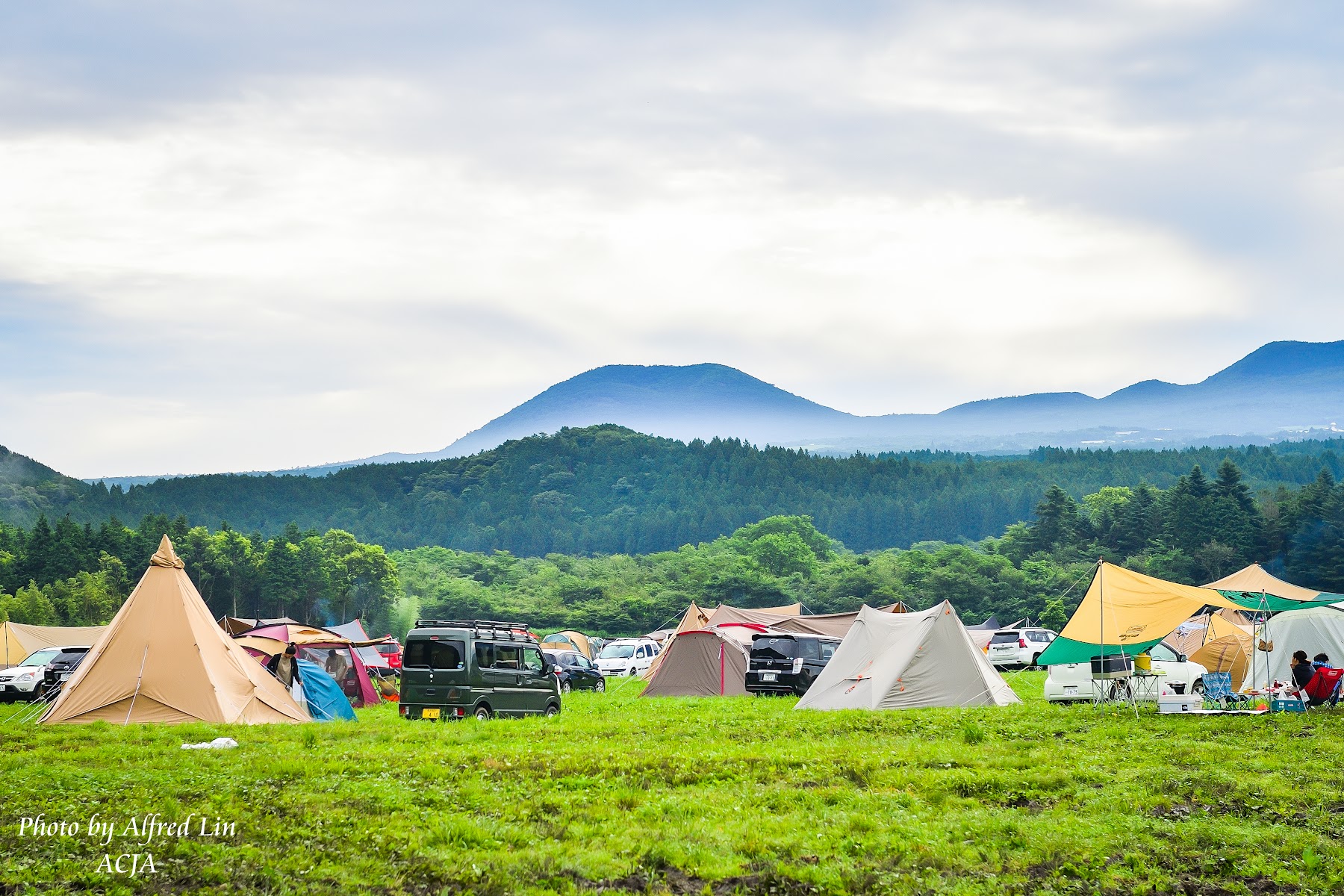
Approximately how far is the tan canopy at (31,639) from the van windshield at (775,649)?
2066 cm

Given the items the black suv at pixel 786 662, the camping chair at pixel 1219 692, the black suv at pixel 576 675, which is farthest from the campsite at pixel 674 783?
the black suv at pixel 576 675

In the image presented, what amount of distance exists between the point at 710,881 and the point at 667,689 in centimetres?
2052

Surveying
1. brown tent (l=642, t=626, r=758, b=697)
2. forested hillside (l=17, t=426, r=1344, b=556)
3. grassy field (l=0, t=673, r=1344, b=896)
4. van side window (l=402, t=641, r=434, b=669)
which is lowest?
brown tent (l=642, t=626, r=758, b=697)

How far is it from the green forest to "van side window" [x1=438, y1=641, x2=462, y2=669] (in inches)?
2307

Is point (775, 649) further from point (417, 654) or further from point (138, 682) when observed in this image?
point (138, 682)

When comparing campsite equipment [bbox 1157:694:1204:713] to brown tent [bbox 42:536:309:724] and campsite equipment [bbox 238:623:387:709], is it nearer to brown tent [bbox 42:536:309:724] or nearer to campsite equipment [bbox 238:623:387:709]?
brown tent [bbox 42:536:309:724]

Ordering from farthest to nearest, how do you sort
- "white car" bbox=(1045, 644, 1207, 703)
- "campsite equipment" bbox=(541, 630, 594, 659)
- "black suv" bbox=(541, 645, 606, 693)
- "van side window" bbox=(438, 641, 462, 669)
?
"campsite equipment" bbox=(541, 630, 594, 659) → "black suv" bbox=(541, 645, 606, 693) → "white car" bbox=(1045, 644, 1207, 703) → "van side window" bbox=(438, 641, 462, 669)

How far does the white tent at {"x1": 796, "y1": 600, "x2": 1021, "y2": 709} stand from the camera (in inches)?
809

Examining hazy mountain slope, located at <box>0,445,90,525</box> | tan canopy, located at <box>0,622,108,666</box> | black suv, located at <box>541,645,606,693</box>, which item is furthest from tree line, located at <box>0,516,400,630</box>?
black suv, located at <box>541,645,606,693</box>

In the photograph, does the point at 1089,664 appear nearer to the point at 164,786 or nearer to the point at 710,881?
the point at 710,881

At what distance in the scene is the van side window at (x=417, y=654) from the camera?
18.8 m

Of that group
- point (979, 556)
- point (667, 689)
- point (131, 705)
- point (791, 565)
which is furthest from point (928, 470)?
point (131, 705)

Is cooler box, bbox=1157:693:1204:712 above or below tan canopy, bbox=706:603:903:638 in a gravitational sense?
below

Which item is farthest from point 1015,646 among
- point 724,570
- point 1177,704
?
point 724,570
